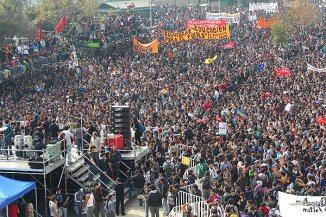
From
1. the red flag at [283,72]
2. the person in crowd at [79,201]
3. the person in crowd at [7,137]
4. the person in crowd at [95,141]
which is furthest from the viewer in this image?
the red flag at [283,72]

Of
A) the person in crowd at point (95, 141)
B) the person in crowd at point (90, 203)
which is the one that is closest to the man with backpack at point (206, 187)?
the person in crowd at point (90, 203)

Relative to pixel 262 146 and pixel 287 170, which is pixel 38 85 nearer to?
pixel 262 146

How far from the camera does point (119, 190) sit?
1933 centimetres

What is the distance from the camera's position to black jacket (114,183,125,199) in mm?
19266

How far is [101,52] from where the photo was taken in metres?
48.5

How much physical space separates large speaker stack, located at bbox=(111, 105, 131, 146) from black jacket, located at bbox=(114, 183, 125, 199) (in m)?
3.48

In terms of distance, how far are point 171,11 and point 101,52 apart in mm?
35162

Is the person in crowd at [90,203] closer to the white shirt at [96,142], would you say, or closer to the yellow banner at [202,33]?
the white shirt at [96,142]

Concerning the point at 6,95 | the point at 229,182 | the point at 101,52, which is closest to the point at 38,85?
the point at 6,95

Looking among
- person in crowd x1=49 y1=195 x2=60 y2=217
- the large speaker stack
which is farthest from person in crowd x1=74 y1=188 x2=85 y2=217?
the large speaker stack

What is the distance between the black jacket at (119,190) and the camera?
19.3 metres

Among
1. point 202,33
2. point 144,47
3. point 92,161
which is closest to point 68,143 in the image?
point 92,161

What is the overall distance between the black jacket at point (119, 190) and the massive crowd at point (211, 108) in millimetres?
729

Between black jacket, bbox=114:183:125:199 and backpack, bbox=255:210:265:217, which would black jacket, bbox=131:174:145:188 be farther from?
backpack, bbox=255:210:265:217
